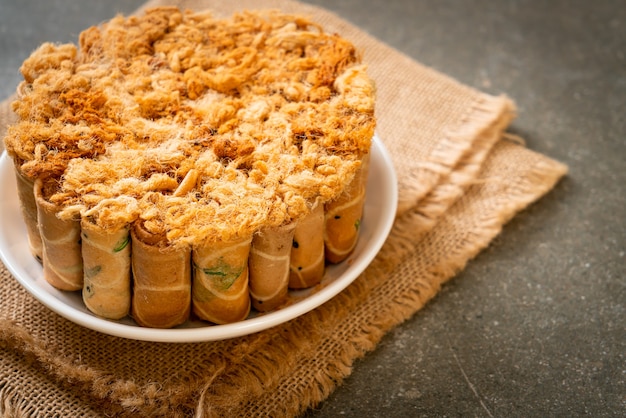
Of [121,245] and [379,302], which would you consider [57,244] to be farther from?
[379,302]

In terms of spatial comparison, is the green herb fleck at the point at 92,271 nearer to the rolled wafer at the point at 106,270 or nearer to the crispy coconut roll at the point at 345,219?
the rolled wafer at the point at 106,270

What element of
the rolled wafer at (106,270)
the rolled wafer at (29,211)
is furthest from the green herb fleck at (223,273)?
the rolled wafer at (29,211)

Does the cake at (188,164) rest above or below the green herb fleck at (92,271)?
above

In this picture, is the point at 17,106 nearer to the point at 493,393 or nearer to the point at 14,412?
the point at 14,412

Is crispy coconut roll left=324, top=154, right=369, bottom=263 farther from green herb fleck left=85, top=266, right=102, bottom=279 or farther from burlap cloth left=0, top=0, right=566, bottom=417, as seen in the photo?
green herb fleck left=85, top=266, right=102, bottom=279

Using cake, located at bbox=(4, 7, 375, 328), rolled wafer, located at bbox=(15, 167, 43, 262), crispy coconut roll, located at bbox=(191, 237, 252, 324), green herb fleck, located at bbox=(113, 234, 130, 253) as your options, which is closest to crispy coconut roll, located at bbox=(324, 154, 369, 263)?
cake, located at bbox=(4, 7, 375, 328)

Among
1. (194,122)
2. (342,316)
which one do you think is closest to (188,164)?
(194,122)

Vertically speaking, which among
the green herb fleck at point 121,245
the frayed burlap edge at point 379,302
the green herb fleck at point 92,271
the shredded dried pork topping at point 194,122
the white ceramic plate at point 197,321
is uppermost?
the shredded dried pork topping at point 194,122

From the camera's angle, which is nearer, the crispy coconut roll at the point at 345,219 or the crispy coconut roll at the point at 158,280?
the crispy coconut roll at the point at 158,280
